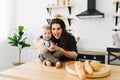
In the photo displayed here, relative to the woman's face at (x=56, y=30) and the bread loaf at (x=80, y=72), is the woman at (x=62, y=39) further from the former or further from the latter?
the bread loaf at (x=80, y=72)

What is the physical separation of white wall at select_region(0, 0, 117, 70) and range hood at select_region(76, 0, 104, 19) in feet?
0.43

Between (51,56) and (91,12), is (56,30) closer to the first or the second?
(51,56)

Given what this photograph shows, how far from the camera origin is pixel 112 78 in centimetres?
151

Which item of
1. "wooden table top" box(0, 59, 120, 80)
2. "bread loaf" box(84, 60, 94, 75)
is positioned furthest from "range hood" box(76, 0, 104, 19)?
"bread loaf" box(84, 60, 94, 75)

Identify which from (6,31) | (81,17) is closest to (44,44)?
(81,17)

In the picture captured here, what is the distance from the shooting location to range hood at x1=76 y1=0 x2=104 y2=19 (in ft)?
12.6

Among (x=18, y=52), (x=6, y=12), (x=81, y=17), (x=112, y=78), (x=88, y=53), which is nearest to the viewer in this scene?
(x=112, y=78)

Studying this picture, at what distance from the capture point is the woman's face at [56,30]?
7.34 ft

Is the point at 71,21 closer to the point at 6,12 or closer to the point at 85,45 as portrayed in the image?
the point at 85,45

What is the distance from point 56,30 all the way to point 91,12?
1.85 meters

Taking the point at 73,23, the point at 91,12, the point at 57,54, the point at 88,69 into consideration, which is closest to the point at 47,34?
the point at 57,54

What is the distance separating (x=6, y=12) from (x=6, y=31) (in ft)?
1.49

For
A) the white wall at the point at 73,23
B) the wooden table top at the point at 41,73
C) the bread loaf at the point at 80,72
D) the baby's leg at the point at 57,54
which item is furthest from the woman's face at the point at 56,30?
the white wall at the point at 73,23

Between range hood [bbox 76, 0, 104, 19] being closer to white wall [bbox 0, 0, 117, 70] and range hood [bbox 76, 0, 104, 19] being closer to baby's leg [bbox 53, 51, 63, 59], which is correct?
white wall [bbox 0, 0, 117, 70]
